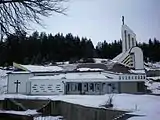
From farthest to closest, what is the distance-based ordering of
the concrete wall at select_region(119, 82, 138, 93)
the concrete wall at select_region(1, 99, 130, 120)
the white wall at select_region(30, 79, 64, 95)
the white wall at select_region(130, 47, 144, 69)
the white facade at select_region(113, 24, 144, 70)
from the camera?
the white facade at select_region(113, 24, 144, 70), the white wall at select_region(130, 47, 144, 69), the white wall at select_region(30, 79, 64, 95), the concrete wall at select_region(119, 82, 138, 93), the concrete wall at select_region(1, 99, 130, 120)

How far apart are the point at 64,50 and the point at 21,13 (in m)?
64.9

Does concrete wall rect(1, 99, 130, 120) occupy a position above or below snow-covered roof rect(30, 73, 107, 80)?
below

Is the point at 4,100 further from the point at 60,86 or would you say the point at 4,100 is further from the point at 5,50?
the point at 5,50

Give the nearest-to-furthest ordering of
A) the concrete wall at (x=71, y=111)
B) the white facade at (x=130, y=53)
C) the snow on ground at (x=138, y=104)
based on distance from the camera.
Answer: the snow on ground at (x=138, y=104) → the concrete wall at (x=71, y=111) → the white facade at (x=130, y=53)

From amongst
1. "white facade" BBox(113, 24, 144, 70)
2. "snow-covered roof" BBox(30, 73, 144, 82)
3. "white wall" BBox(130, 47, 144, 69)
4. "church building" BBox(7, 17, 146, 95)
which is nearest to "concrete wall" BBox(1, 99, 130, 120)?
"church building" BBox(7, 17, 146, 95)

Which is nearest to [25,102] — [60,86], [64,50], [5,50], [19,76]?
[60,86]

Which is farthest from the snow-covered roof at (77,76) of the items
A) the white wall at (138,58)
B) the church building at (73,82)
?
the white wall at (138,58)

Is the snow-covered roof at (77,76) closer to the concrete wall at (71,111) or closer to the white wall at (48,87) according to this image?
the white wall at (48,87)

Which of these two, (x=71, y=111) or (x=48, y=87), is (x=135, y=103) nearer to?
(x=71, y=111)

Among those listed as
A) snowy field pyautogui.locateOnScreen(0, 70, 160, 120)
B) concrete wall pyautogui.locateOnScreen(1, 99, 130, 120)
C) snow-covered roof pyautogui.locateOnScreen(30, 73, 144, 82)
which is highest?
snow-covered roof pyautogui.locateOnScreen(30, 73, 144, 82)

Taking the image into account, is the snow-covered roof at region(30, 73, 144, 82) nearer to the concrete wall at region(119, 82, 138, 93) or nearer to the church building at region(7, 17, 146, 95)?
the church building at region(7, 17, 146, 95)

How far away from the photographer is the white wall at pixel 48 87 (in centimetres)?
3575

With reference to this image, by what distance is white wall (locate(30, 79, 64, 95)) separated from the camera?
3575 cm

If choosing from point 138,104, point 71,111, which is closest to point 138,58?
point 71,111
